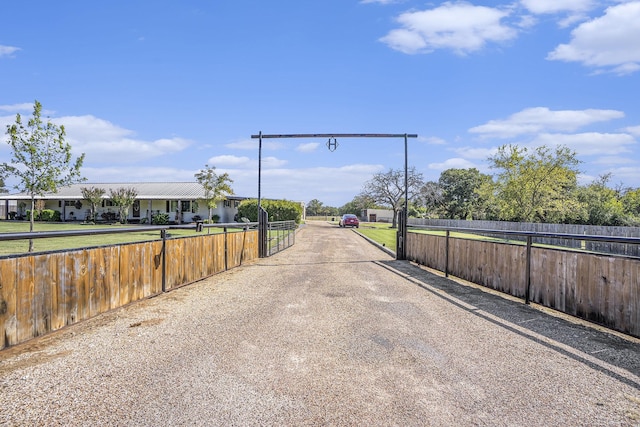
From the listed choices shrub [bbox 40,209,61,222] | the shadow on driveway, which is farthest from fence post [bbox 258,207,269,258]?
shrub [bbox 40,209,61,222]

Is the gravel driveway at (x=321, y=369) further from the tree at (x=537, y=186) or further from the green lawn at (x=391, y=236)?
the tree at (x=537, y=186)

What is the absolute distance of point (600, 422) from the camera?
2801mm

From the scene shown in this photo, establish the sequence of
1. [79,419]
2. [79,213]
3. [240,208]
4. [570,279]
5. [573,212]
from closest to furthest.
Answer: [79,419]
[570,279]
[573,212]
[240,208]
[79,213]

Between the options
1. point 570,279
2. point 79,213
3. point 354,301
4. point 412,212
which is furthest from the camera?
point 412,212

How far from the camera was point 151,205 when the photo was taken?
40.2 m

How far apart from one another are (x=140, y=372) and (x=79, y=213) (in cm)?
4539

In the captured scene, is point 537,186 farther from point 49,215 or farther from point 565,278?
point 49,215

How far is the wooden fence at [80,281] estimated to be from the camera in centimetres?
414

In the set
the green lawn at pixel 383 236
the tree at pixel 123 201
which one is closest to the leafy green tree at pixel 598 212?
the green lawn at pixel 383 236

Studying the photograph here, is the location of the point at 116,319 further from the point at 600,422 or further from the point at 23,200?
the point at 23,200

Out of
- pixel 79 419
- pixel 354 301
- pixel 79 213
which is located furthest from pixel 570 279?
pixel 79 213

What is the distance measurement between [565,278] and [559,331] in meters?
1.24

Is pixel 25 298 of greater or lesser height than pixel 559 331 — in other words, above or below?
above

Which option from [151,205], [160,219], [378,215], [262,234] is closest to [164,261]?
[262,234]
